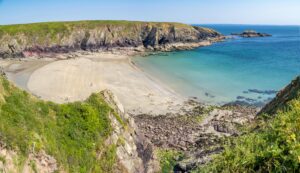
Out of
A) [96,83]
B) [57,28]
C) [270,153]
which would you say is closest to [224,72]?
[96,83]

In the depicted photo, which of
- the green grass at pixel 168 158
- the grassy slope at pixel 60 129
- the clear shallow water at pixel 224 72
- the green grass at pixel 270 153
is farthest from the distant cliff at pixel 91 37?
the green grass at pixel 270 153

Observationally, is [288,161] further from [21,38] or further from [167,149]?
[21,38]

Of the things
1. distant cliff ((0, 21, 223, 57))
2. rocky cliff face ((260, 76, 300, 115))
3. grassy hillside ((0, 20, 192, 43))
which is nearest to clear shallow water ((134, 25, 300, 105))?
distant cliff ((0, 21, 223, 57))

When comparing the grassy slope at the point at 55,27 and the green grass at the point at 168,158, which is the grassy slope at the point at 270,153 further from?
the grassy slope at the point at 55,27

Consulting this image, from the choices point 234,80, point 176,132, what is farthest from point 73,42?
point 176,132

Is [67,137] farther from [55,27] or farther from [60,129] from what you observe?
[55,27]

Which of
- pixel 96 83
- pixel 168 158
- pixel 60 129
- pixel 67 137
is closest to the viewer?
pixel 67 137
